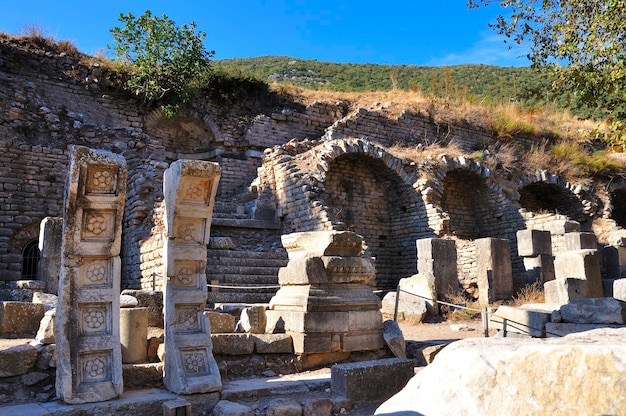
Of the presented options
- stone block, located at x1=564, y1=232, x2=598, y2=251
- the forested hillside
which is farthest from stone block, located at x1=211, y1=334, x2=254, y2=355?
the forested hillside

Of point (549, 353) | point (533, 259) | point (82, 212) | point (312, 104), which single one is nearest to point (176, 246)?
point (82, 212)

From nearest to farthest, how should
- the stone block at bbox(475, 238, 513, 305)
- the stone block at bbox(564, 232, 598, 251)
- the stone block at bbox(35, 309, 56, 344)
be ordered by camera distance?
1. the stone block at bbox(35, 309, 56, 344)
2. the stone block at bbox(475, 238, 513, 305)
3. the stone block at bbox(564, 232, 598, 251)

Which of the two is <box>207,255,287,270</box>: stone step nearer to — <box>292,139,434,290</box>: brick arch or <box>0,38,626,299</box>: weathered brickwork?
<box>0,38,626,299</box>: weathered brickwork

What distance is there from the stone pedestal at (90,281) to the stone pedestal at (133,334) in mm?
543

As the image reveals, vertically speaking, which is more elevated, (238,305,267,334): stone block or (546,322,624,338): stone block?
(238,305,267,334): stone block

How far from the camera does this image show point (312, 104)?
21703 millimetres

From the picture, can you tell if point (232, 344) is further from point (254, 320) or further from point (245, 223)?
point (245, 223)

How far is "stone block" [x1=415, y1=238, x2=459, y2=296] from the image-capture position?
39.1ft

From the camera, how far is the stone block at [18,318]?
21.2 ft

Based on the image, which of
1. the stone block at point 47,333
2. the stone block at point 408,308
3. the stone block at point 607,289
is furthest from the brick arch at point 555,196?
the stone block at point 47,333

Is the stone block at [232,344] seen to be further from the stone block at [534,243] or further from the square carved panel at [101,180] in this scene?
the stone block at [534,243]

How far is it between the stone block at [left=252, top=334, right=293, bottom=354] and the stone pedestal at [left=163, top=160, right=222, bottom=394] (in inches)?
38.1

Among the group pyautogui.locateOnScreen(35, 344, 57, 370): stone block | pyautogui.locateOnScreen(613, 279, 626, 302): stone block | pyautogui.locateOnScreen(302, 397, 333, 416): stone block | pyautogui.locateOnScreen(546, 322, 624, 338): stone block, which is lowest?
pyautogui.locateOnScreen(302, 397, 333, 416): stone block

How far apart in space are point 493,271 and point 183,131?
13.3 meters
